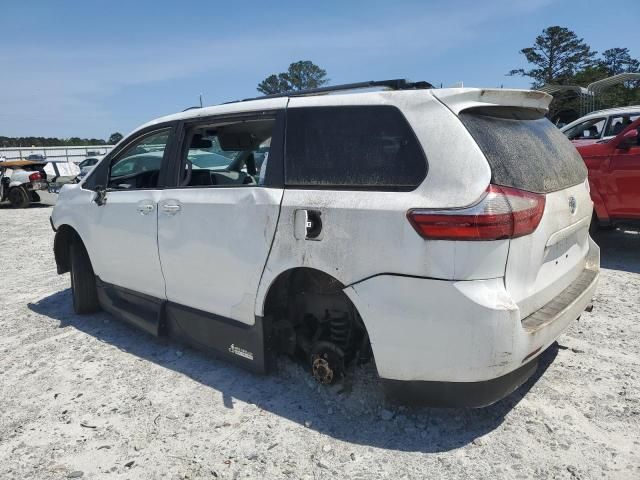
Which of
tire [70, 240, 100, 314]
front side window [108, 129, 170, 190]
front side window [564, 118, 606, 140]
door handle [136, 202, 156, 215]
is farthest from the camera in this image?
front side window [564, 118, 606, 140]

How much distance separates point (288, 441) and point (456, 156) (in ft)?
5.67

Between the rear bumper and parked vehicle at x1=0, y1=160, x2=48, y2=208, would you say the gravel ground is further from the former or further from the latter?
parked vehicle at x1=0, y1=160, x2=48, y2=208

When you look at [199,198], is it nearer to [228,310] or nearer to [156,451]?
[228,310]

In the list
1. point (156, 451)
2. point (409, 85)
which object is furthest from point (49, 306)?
point (409, 85)

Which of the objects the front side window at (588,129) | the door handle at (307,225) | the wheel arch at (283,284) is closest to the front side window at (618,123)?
the front side window at (588,129)

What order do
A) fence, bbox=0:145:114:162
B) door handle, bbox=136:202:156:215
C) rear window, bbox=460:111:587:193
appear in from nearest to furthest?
rear window, bbox=460:111:587:193, door handle, bbox=136:202:156:215, fence, bbox=0:145:114:162

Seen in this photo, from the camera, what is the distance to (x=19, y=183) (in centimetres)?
1487

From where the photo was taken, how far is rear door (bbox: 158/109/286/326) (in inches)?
113

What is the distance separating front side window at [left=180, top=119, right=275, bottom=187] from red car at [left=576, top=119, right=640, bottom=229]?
15.7 ft

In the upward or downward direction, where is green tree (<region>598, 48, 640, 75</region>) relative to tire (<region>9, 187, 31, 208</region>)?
upward

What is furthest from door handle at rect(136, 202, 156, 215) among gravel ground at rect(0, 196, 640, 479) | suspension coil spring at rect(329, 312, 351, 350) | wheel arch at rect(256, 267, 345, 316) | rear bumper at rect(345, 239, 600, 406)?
rear bumper at rect(345, 239, 600, 406)

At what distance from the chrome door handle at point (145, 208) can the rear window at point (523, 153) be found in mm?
2354

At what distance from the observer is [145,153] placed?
14.5 ft

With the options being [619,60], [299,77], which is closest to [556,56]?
[619,60]
